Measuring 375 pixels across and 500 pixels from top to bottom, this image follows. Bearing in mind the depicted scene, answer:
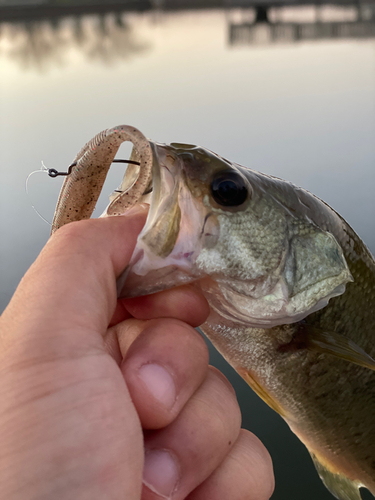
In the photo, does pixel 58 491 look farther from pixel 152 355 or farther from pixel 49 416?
pixel 152 355

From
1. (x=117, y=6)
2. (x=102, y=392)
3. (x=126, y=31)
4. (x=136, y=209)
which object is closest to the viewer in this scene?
(x=102, y=392)

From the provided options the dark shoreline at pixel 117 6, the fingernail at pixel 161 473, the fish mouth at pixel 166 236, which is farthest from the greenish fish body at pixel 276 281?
the dark shoreline at pixel 117 6

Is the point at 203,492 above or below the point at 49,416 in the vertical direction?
below

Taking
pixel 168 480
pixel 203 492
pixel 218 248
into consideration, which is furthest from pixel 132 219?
pixel 203 492

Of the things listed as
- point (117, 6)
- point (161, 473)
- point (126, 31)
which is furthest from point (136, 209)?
point (117, 6)

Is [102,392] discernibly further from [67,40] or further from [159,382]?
[67,40]

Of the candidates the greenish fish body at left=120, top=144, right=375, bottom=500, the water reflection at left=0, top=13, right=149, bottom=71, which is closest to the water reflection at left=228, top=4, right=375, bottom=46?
the water reflection at left=0, top=13, right=149, bottom=71

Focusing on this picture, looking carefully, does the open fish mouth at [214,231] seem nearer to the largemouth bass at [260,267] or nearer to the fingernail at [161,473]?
the largemouth bass at [260,267]
